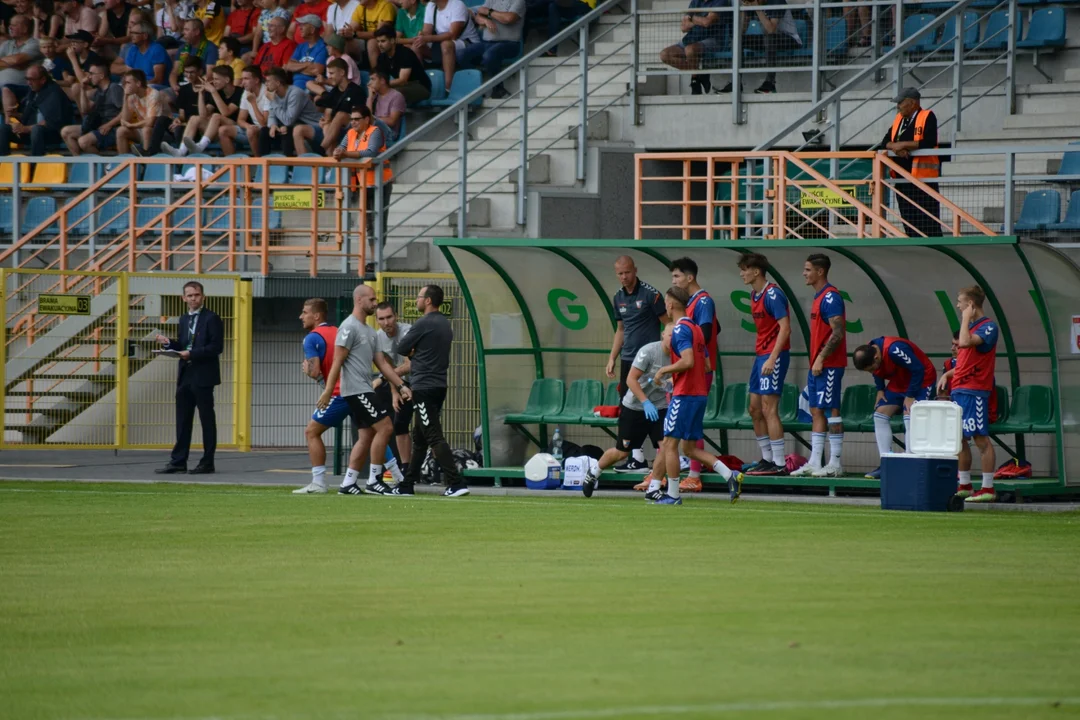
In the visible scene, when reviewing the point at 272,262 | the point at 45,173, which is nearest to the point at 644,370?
the point at 272,262

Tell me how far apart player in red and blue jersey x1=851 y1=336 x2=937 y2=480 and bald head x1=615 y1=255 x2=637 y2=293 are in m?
2.47

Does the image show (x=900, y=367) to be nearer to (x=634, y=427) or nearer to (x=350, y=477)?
(x=634, y=427)

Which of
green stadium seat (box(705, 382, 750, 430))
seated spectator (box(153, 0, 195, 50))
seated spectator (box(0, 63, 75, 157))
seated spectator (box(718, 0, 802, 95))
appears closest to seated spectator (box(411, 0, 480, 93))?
seated spectator (box(718, 0, 802, 95))

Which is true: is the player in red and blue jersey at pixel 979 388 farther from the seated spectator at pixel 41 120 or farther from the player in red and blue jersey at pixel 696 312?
the seated spectator at pixel 41 120

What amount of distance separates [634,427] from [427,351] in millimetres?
2217

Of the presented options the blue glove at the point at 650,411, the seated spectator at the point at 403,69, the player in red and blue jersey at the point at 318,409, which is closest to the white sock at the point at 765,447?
the blue glove at the point at 650,411

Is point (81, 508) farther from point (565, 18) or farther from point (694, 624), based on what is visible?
point (565, 18)

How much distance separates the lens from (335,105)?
1011 inches

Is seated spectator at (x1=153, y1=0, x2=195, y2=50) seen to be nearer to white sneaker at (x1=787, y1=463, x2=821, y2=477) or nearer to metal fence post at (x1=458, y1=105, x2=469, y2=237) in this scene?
metal fence post at (x1=458, y1=105, x2=469, y2=237)

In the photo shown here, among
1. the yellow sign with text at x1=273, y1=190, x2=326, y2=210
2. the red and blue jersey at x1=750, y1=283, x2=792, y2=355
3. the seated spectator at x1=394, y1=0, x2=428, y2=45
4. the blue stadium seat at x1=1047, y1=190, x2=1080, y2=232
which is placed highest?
the seated spectator at x1=394, y1=0, x2=428, y2=45

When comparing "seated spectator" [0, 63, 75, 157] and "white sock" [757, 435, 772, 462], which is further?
"seated spectator" [0, 63, 75, 157]

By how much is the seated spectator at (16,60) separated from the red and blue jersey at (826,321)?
1693 cm

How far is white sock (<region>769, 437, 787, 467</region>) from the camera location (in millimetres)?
17516

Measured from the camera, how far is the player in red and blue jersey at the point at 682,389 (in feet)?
51.7
